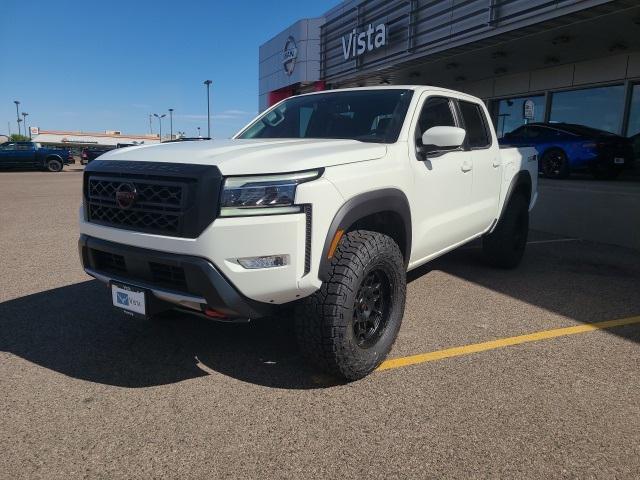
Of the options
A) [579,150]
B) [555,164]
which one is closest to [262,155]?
[579,150]

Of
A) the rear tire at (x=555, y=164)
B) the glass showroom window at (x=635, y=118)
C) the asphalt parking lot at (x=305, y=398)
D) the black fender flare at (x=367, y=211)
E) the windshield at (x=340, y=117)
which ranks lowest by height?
the asphalt parking lot at (x=305, y=398)

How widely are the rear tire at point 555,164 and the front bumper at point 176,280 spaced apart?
11.5 meters

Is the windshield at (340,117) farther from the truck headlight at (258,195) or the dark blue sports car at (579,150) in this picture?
the dark blue sports car at (579,150)

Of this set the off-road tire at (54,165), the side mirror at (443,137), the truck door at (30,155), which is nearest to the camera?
the side mirror at (443,137)

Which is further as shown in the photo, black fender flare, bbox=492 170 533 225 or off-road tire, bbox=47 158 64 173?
off-road tire, bbox=47 158 64 173

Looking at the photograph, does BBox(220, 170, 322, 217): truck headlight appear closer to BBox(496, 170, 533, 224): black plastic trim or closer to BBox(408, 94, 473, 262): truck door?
BBox(408, 94, 473, 262): truck door

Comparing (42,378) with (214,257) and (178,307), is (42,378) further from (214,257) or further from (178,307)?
(214,257)

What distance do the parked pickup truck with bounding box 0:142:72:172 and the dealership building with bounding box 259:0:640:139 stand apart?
50.2 ft

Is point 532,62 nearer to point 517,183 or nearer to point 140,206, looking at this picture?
point 517,183

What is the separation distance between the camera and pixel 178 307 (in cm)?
267

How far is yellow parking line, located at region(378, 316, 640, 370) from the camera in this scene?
326 centimetres

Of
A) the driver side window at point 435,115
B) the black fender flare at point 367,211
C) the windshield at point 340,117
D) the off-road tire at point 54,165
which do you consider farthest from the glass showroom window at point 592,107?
the off-road tire at point 54,165

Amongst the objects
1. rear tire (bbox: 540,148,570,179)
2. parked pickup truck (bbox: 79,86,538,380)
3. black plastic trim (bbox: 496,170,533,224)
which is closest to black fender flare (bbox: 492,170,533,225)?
black plastic trim (bbox: 496,170,533,224)

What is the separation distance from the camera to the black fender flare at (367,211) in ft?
8.55
